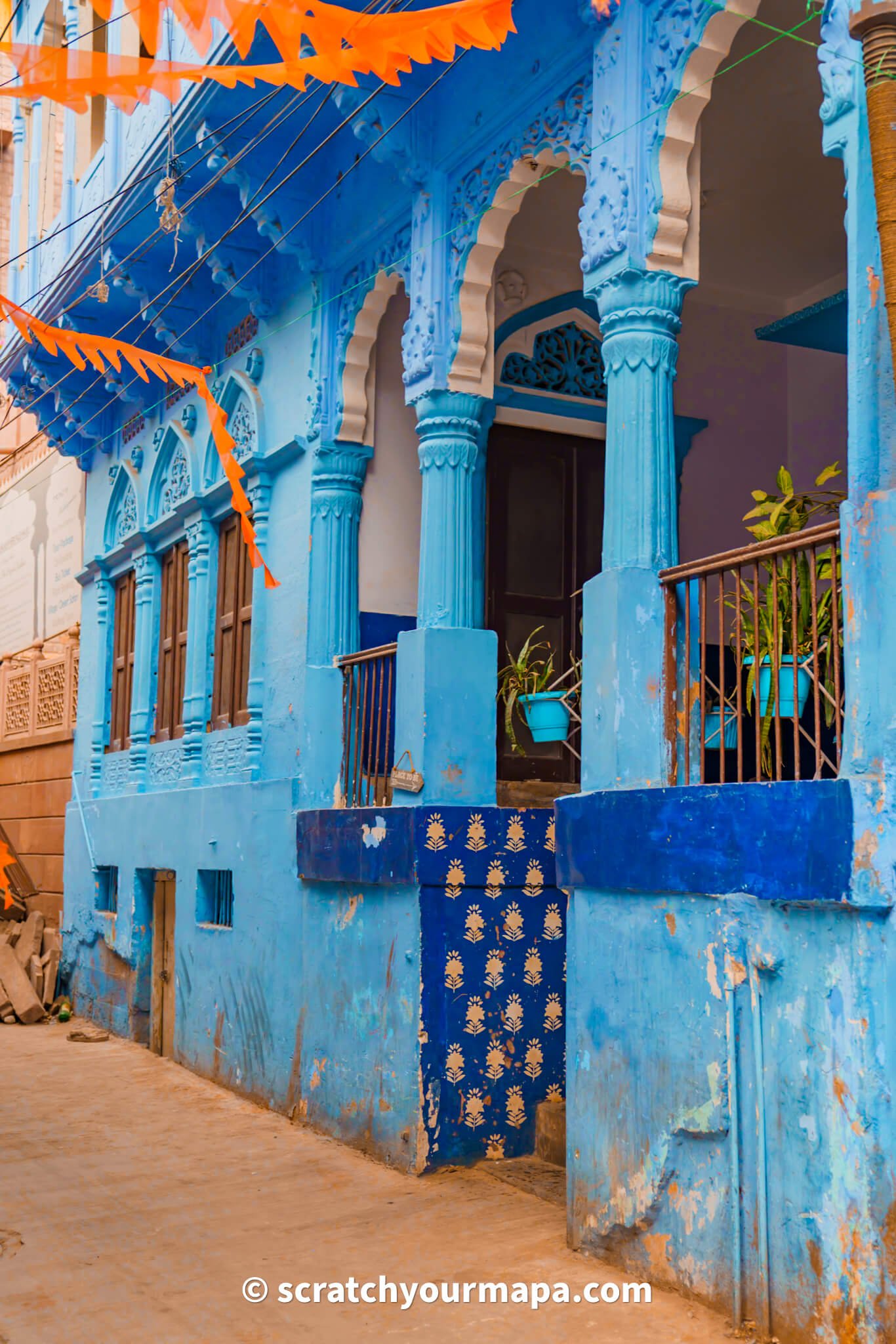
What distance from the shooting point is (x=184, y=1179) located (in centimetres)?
654

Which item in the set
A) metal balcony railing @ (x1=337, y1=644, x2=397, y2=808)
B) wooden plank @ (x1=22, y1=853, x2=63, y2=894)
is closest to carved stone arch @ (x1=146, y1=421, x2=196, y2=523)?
metal balcony railing @ (x1=337, y1=644, x2=397, y2=808)

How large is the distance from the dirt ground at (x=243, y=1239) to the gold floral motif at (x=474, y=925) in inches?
41.8

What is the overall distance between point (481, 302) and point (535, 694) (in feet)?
6.44

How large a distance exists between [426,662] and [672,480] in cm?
177

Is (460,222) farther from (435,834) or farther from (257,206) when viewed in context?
(435,834)

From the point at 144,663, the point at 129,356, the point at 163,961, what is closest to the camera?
the point at 129,356

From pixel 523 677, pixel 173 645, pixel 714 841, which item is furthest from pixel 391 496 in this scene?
pixel 714 841

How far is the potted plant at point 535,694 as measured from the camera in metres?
6.76

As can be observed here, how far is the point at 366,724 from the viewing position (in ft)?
25.9

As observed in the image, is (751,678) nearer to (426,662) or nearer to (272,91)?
(426,662)

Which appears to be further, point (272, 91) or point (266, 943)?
point (266, 943)

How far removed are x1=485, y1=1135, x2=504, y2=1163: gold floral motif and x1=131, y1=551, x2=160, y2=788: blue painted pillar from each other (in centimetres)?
533

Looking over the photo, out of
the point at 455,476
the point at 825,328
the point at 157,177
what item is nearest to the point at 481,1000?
the point at 455,476

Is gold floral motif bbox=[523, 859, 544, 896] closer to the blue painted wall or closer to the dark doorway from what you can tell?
the blue painted wall
